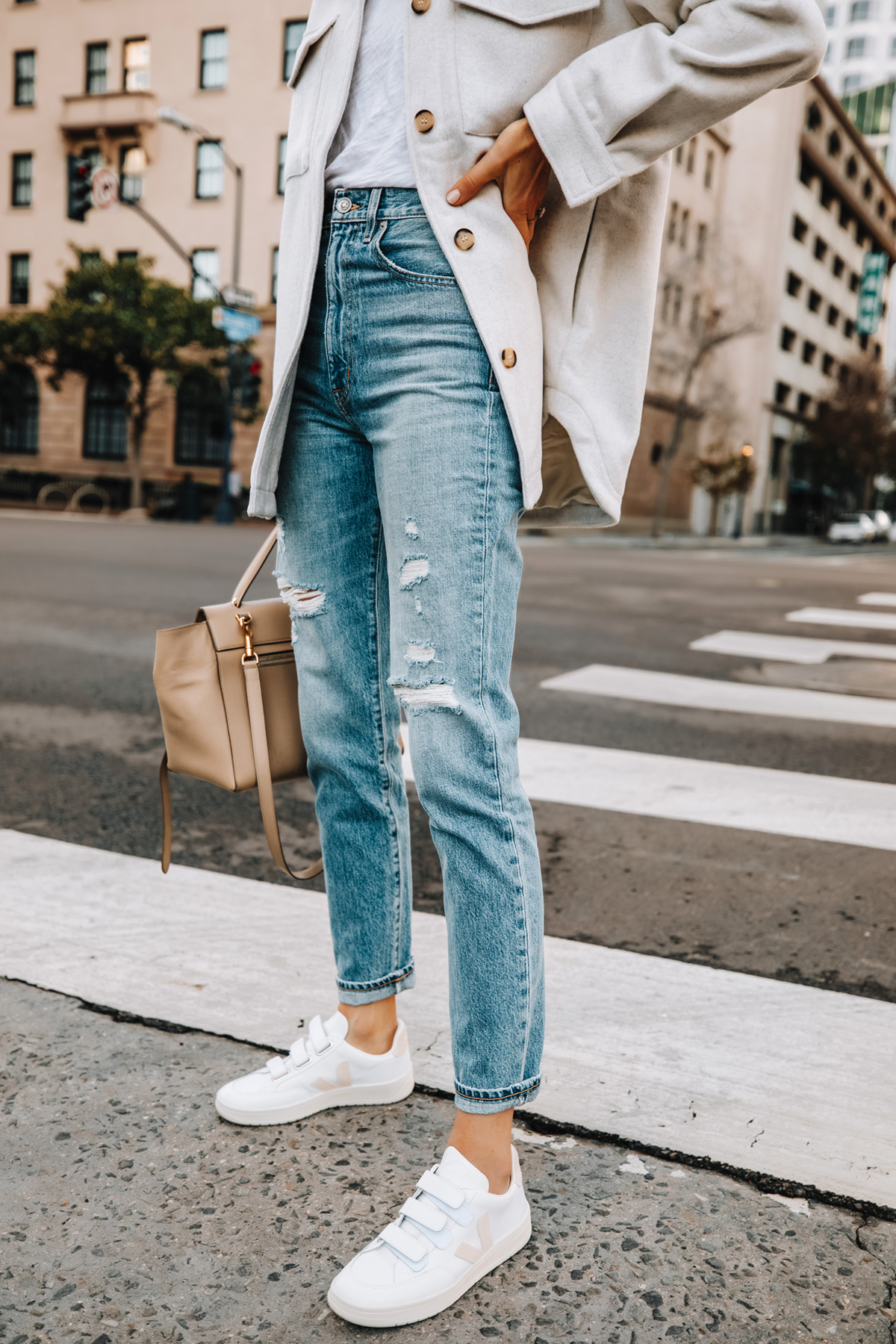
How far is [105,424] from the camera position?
32.6m

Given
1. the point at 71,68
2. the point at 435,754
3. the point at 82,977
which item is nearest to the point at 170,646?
the point at 435,754

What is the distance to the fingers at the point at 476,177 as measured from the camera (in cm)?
130

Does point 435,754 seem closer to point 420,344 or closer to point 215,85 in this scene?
point 420,344

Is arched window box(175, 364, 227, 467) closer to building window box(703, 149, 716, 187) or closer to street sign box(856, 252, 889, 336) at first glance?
building window box(703, 149, 716, 187)

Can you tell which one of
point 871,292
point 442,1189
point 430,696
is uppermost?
point 871,292

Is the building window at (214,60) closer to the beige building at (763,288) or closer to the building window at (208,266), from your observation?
the building window at (208,266)

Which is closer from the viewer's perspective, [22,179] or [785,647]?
[785,647]

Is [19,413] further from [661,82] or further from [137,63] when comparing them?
[661,82]

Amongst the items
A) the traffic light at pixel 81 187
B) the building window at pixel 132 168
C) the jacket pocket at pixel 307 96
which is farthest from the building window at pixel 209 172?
the jacket pocket at pixel 307 96

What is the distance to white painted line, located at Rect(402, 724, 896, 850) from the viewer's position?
127 inches

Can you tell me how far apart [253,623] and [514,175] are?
73 centimetres

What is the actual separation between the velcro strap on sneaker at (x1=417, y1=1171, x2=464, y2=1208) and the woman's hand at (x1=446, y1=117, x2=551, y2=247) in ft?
3.80

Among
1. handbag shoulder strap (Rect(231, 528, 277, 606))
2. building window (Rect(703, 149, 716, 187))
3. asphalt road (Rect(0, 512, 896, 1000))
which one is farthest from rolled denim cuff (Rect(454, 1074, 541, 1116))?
building window (Rect(703, 149, 716, 187))

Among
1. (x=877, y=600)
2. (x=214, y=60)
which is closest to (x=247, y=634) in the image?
(x=877, y=600)
